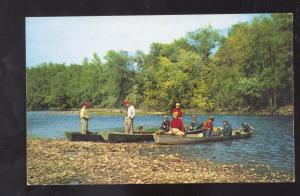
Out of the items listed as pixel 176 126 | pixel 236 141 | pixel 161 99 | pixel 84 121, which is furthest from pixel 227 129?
pixel 84 121

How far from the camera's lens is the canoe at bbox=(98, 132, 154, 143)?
3533mm

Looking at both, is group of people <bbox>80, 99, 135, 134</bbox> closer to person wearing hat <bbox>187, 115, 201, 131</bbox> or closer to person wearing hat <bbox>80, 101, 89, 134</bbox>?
person wearing hat <bbox>80, 101, 89, 134</bbox>

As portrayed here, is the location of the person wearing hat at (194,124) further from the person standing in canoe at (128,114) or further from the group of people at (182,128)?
the person standing in canoe at (128,114)

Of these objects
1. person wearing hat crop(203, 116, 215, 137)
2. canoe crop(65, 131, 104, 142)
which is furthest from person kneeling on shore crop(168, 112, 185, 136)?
canoe crop(65, 131, 104, 142)

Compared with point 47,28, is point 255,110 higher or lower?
lower

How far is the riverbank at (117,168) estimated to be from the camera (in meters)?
3.47

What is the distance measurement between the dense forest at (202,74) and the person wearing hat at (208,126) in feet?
0.21

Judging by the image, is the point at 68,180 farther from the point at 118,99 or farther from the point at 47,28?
the point at 47,28

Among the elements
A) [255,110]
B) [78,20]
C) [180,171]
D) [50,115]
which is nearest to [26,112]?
[50,115]

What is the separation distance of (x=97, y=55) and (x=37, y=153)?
781 millimetres

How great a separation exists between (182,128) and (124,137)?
1.33 feet

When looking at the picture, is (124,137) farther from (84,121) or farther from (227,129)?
(227,129)

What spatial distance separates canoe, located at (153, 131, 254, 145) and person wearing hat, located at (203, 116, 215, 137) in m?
0.03
